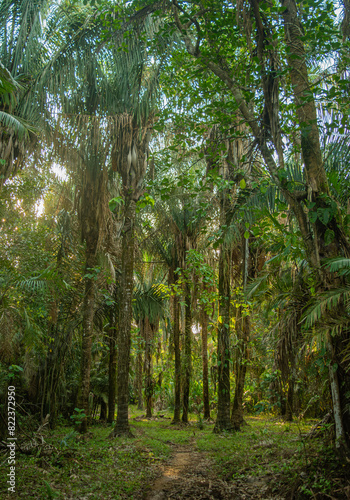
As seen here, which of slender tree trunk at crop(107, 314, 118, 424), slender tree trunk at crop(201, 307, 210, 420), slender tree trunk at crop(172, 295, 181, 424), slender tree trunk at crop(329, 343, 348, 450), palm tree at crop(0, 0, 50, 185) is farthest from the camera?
slender tree trunk at crop(201, 307, 210, 420)

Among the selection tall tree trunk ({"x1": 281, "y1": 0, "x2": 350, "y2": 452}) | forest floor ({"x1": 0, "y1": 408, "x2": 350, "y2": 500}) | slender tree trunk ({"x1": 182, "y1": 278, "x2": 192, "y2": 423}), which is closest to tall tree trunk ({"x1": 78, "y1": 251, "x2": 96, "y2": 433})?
forest floor ({"x1": 0, "y1": 408, "x2": 350, "y2": 500})

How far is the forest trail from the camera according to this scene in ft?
15.7

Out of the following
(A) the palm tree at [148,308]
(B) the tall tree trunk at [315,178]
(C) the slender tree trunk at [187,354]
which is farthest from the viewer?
(A) the palm tree at [148,308]

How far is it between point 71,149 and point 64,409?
8350 mm

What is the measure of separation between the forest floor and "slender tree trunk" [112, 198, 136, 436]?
37.7 inches

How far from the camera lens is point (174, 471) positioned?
246 inches

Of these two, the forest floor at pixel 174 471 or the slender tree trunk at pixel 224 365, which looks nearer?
the forest floor at pixel 174 471

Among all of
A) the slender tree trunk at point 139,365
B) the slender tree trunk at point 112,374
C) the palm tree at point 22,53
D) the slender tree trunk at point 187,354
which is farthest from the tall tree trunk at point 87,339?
the slender tree trunk at point 187,354

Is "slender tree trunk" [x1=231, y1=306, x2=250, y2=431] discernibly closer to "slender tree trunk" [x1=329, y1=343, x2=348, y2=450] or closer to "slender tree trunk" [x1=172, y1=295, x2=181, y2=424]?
"slender tree trunk" [x1=172, y1=295, x2=181, y2=424]

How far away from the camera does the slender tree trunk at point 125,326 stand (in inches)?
357

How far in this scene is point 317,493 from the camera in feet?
12.4

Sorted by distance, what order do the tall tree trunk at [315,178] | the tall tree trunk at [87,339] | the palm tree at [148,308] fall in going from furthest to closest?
the palm tree at [148,308] < the tall tree trunk at [87,339] < the tall tree trunk at [315,178]

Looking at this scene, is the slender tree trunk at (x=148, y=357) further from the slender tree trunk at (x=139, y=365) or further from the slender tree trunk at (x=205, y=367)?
the slender tree trunk at (x=205, y=367)

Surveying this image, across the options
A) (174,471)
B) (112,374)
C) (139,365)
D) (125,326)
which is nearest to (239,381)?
(112,374)
